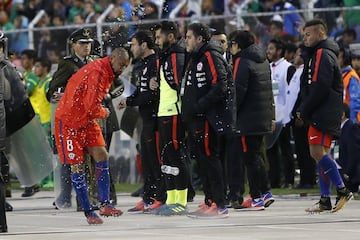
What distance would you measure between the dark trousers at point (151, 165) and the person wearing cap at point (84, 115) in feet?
5.93

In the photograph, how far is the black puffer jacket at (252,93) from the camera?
54.0 ft

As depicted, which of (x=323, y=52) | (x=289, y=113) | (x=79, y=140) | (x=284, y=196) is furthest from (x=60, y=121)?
(x=289, y=113)

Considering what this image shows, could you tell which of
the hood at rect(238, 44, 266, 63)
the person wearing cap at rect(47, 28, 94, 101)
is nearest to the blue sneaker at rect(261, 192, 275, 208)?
the hood at rect(238, 44, 266, 63)

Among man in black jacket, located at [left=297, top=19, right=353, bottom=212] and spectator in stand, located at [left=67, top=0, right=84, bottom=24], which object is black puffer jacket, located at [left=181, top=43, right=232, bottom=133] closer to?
man in black jacket, located at [left=297, top=19, right=353, bottom=212]

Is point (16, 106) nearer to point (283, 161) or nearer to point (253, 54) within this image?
point (253, 54)

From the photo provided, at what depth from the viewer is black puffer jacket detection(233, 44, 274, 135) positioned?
16.5 meters

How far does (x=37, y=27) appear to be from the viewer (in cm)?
2705

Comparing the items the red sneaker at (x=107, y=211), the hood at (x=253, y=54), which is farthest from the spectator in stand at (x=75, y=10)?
the red sneaker at (x=107, y=211)

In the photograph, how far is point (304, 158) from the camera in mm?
20109

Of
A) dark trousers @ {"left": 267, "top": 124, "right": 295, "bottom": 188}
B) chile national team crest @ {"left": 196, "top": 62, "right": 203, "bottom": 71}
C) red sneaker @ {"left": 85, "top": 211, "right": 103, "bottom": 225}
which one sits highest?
chile national team crest @ {"left": 196, "top": 62, "right": 203, "bottom": 71}

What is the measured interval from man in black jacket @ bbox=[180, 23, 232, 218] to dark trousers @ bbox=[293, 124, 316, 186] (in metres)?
5.00

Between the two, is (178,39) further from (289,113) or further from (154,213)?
(289,113)

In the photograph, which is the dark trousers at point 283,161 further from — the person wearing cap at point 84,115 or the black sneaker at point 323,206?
the person wearing cap at point 84,115

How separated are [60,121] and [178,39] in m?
2.31
